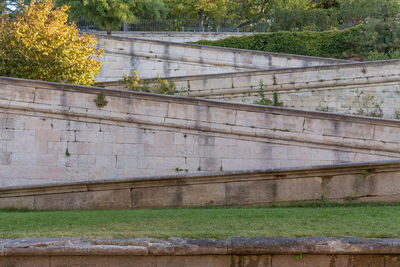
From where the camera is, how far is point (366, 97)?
18594mm

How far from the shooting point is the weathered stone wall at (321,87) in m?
18.2

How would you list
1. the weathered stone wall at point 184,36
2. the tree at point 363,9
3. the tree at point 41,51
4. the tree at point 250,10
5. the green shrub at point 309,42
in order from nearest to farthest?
the tree at point 41,51 < the green shrub at point 309,42 < the tree at point 363,9 < the weathered stone wall at point 184,36 < the tree at point 250,10

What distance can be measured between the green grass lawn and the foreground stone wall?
1.29 ft

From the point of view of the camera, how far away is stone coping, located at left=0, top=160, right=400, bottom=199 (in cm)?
927

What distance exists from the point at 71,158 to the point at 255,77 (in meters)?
7.91

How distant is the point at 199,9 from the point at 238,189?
90.7ft

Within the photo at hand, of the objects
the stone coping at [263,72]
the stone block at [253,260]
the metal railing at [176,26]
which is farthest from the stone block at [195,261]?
the metal railing at [176,26]

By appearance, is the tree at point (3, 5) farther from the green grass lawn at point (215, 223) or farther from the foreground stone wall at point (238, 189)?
the green grass lawn at point (215, 223)

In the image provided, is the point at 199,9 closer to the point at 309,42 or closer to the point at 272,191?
the point at 309,42

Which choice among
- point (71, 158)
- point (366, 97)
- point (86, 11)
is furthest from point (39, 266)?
point (86, 11)

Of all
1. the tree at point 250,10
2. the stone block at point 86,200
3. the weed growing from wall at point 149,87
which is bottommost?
the stone block at point 86,200

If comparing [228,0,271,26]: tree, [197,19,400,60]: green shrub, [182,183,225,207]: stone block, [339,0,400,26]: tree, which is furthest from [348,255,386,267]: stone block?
[228,0,271,26]: tree

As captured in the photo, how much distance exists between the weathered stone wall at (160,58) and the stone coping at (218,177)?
13121 millimetres

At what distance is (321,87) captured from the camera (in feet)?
60.9
